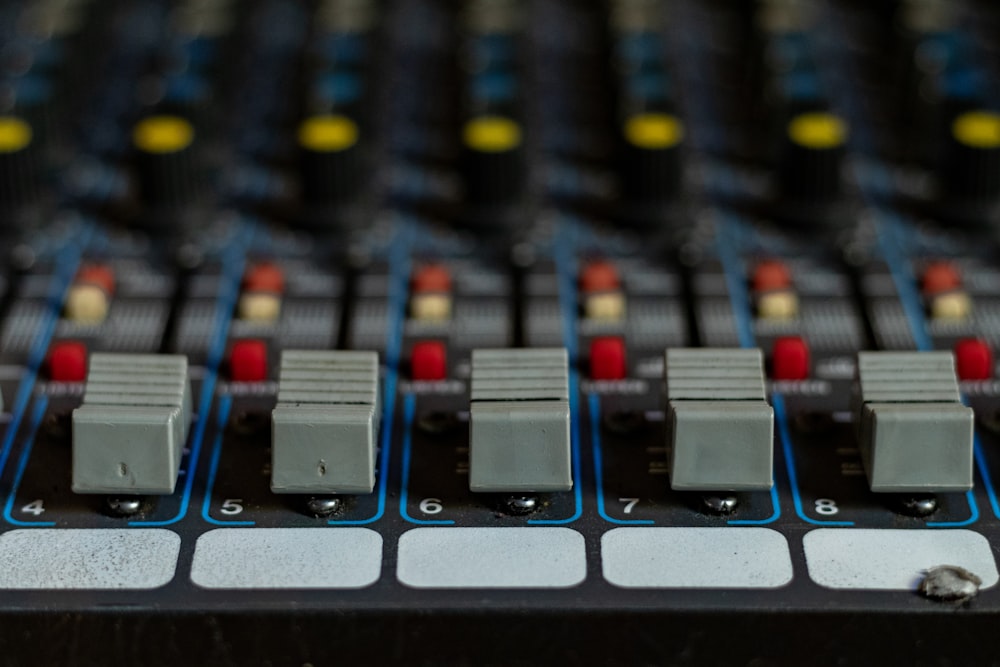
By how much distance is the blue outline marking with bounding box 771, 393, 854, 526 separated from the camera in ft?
4.26

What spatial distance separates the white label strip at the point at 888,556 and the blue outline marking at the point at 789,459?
0.04 feet

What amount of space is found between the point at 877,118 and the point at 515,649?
1059 mm

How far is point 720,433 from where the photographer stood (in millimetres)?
1271

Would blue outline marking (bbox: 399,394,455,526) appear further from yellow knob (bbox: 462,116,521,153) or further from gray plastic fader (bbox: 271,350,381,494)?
yellow knob (bbox: 462,116,521,153)

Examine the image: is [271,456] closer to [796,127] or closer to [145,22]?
[796,127]

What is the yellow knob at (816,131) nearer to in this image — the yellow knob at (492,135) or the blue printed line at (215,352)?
the yellow knob at (492,135)

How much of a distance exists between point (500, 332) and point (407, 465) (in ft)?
0.74

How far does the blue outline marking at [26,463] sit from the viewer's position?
4.27 ft

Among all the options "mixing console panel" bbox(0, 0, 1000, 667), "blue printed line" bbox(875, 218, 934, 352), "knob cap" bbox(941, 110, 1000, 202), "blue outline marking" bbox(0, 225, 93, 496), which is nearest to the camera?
"mixing console panel" bbox(0, 0, 1000, 667)

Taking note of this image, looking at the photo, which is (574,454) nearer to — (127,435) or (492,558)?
(492,558)

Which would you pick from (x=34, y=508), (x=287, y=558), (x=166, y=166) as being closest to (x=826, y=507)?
(x=287, y=558)

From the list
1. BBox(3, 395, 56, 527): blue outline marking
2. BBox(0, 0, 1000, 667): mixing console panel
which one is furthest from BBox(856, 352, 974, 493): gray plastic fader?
BBox(3, 395, 56, 527): blue outline marking

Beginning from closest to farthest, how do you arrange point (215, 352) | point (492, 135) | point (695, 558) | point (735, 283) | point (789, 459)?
point (695, 558), point (789, 459), point (215, 352), point (735, 283), point (492, 135)

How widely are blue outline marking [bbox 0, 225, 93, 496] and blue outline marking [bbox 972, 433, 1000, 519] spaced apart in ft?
3.24
